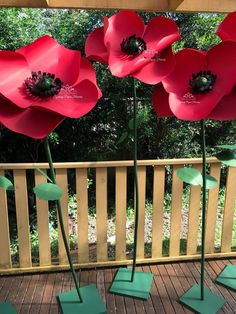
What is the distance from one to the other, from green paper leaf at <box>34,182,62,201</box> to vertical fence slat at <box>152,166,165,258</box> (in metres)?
0.97

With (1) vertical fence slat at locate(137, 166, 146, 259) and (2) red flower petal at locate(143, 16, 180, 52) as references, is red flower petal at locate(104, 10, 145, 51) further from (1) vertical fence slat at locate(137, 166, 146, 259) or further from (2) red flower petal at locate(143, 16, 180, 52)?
(1) vertical fence slat at locate(137, 166, 146, 259)

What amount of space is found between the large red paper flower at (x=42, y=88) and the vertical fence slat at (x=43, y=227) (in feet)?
3.22

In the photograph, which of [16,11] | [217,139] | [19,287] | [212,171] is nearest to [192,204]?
[212,171]

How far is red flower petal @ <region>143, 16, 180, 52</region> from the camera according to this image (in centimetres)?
140

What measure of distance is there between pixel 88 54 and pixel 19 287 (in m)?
1.70

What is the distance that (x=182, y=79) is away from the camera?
147 centimetres

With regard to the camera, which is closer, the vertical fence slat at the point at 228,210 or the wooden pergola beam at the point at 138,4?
the wooden pergola beam at the point at 138,4

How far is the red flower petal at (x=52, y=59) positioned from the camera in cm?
135

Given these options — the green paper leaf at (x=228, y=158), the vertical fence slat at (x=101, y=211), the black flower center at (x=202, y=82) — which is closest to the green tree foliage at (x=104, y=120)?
the vertical fence slat at (x=101, y=211)

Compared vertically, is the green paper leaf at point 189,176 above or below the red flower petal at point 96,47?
below

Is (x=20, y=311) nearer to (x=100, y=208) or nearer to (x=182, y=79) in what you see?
(x=100, y=208)

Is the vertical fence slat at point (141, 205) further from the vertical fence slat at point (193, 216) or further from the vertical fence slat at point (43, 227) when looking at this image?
the vertical fence slat at point (43, 227)

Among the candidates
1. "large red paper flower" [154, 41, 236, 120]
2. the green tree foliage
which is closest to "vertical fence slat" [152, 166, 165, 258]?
"large red paper flower" [154, 41, 236, 120]

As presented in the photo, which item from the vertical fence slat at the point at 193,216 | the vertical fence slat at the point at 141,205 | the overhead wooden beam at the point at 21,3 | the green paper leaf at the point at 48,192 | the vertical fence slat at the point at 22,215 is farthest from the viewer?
the vertical fence slat at the point at 193,216
